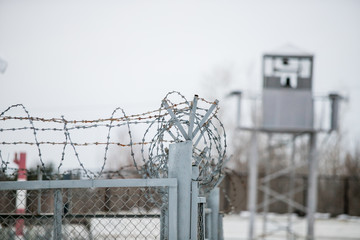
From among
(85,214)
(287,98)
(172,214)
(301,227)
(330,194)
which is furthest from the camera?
(330,194)

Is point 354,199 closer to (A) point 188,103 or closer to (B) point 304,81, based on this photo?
(B) point 304,81

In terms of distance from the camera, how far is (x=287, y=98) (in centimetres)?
1730

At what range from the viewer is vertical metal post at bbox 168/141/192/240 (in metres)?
4.00

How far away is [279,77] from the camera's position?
58.3 feet

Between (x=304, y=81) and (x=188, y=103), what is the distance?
13919mm

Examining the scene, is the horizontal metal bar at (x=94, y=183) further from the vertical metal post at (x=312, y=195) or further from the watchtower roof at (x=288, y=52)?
the watchtower roof at (x=288, y=52)

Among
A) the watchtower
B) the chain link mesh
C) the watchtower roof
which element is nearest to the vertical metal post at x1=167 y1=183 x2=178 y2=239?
the chain link mesh

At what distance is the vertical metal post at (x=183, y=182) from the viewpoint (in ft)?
13.1

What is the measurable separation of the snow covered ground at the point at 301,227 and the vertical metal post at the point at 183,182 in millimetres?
14943

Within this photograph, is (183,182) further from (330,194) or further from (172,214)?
(330,194)

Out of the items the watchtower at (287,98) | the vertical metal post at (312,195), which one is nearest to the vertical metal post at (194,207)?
the watchtower at (287,98)

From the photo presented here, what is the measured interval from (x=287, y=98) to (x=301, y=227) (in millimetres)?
10784

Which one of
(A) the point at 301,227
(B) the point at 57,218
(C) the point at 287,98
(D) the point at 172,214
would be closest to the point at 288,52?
(C) the point at 287,98

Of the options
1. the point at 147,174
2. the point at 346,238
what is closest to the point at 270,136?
the point at 346,238
